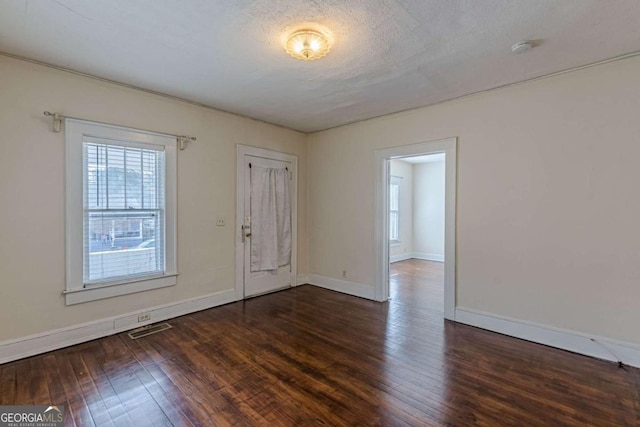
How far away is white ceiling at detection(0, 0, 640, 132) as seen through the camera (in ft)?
6.76

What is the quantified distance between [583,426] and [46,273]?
442cm

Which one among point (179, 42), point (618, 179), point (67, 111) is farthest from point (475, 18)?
point (67, 111)

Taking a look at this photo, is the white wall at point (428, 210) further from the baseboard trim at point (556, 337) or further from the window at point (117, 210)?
the window at point (117, 210)

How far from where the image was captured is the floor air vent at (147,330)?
10.7 ft

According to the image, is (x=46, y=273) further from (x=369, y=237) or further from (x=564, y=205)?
(x=564, y=205)

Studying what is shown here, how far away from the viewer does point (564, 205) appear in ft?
9.82

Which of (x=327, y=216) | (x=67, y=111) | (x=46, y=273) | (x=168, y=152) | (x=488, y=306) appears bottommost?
(x=488, y=306)

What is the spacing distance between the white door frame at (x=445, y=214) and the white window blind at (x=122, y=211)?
2.86 m

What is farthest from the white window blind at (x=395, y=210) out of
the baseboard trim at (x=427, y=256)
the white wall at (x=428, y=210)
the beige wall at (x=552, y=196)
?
the beige wall at (x=552, y=196)

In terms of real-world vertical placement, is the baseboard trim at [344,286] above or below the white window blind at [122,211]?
below

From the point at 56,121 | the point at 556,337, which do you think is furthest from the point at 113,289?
the point at 556,337

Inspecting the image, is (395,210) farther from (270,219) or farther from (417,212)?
(270,219)

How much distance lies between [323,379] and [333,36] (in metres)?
2.69

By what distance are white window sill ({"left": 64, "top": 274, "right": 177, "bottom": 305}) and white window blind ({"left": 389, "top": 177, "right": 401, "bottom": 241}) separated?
18.4ft
